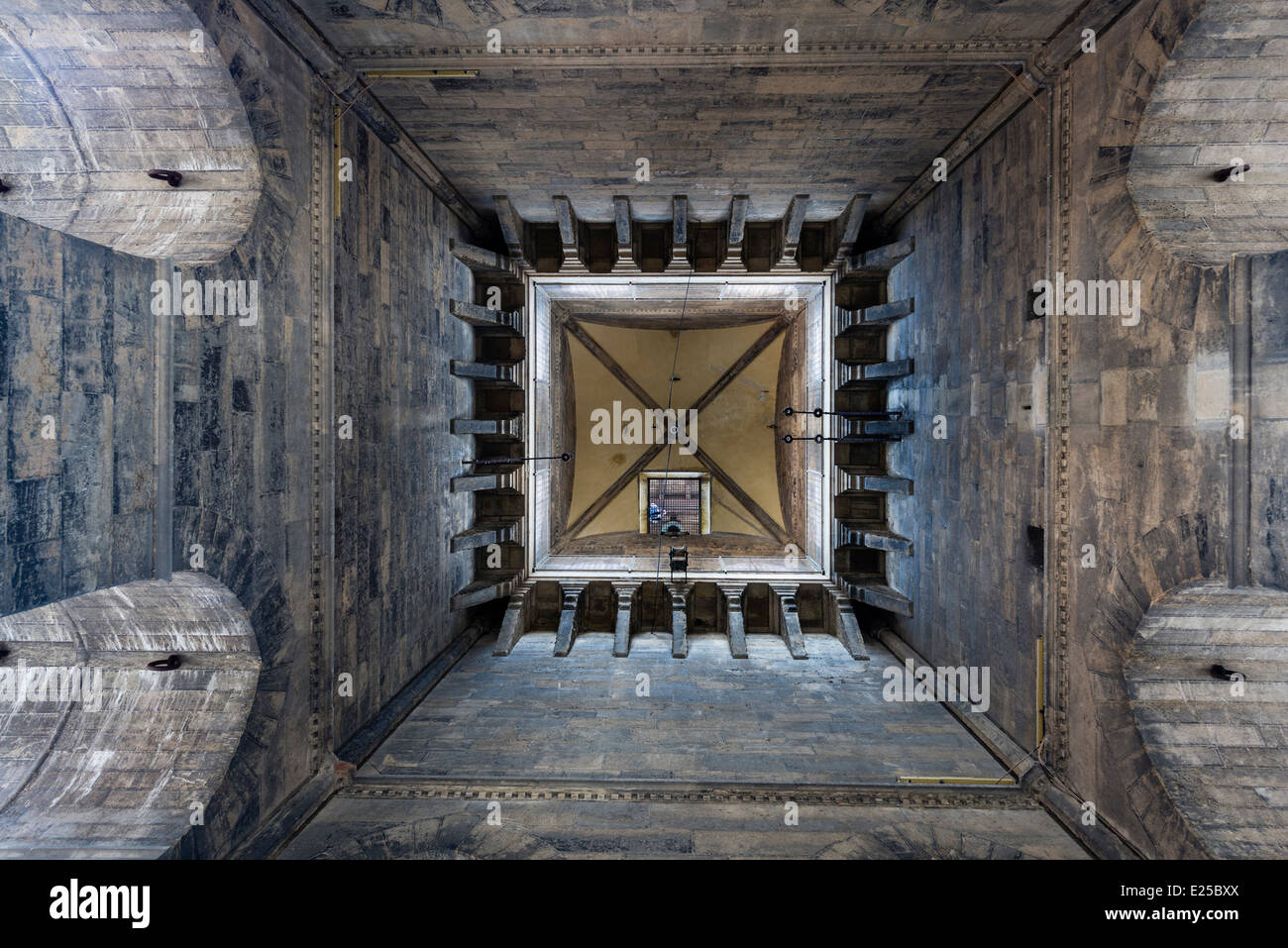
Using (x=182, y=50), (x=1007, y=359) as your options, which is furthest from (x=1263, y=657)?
(x=182, y=50)

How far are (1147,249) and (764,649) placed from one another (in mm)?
8773

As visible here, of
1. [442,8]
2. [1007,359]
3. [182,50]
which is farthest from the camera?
[1007,359]

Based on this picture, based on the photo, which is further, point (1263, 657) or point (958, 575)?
point (958, 575)

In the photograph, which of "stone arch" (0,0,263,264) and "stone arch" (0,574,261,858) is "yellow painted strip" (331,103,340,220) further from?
"stone arch" (0,574,261,858)

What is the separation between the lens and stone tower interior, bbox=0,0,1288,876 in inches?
191

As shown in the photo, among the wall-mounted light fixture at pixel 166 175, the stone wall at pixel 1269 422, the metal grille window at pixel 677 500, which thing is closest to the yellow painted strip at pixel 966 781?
the stone wall at pixel 1269 422

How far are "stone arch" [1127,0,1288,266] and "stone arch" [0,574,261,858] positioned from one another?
1094 cm

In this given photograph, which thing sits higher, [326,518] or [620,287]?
[620,287]

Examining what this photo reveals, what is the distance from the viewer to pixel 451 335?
1070cm

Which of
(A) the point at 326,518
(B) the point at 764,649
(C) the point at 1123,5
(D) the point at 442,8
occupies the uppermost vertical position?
(D) the point at 442,8

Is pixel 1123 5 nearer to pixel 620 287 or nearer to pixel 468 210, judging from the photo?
pixel 620 287

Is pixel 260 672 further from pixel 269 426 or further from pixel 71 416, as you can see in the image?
pixel 71 416

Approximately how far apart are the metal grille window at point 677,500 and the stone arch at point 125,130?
1175 centimetres

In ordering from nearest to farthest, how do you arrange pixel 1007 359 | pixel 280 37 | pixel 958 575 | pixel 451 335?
pixel 280 37 < pixel 1007 359 < pixel 958 575 < pixel 451 335
